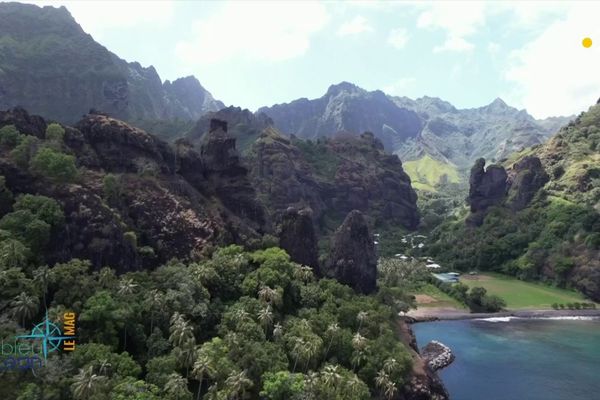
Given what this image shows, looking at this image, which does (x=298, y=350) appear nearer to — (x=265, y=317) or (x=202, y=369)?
(x=265, y=317)

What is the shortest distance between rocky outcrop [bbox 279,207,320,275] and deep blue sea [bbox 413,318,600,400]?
41.3 meters

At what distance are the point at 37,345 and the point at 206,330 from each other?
28.6 metres

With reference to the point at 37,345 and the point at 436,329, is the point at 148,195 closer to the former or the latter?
the point at 37,345

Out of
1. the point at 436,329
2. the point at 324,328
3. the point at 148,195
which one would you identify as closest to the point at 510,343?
the point at 436,329

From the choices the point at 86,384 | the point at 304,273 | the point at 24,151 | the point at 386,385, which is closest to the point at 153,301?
the point at 86,384

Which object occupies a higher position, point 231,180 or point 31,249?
point 231,180

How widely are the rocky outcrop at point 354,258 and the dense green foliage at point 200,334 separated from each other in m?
Answer: 18.8

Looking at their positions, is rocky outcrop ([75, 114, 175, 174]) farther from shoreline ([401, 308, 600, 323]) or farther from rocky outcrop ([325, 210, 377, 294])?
shoreline ([401, 308, 600, 323])

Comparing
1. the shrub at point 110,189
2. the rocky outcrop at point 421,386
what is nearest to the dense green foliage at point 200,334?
the rocky outcrop at point 421,386

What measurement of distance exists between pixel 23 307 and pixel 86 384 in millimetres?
18716

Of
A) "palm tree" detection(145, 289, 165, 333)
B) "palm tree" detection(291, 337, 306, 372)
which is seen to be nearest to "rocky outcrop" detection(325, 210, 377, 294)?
"palm tree" detection(291, 337, 306, 372)

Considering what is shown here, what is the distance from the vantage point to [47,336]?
2977 inches

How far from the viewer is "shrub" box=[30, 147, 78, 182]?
349 feet

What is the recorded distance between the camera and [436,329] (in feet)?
526
